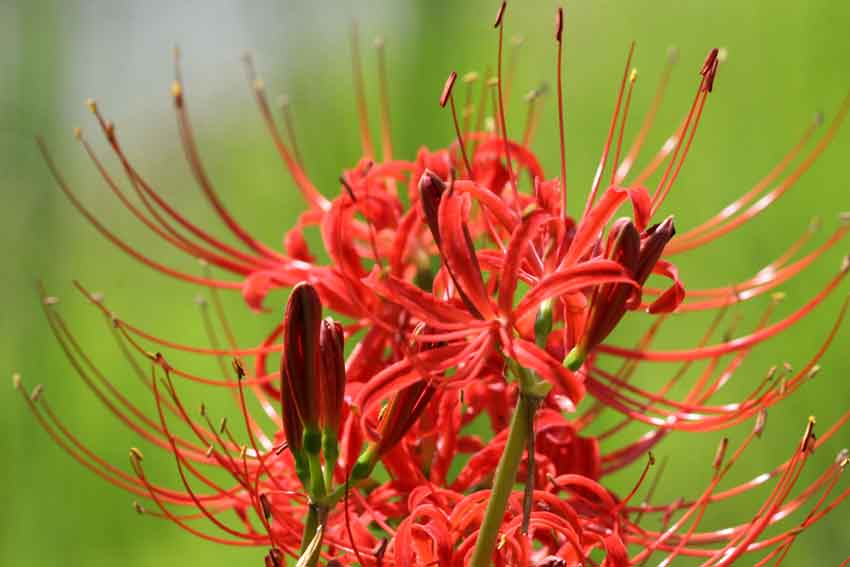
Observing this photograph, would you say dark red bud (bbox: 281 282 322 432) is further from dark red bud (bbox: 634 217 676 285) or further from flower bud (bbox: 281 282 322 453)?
dark red bud (bbox: 634 217 676 285)

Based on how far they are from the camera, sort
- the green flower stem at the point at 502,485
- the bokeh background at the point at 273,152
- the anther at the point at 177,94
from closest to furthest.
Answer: the green flower stem at the point at 502,485, the anther at the point at 177,94, the bokeh background at the point at 273,152

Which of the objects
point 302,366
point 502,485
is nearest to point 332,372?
point 302,366

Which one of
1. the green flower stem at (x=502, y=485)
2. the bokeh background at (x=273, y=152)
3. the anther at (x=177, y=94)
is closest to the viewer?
the green flower stem at (x=502, y=485)

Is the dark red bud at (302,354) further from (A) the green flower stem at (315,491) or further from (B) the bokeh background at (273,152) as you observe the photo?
(B) the bokeh background at (273,152)

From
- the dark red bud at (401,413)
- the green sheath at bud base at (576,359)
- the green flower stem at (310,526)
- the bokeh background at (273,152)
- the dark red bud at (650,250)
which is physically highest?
the bokeh background at (273,152)

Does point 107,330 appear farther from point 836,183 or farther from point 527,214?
point 527,214

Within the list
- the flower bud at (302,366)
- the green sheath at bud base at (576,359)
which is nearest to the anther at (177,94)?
the flower bud at (302,366)

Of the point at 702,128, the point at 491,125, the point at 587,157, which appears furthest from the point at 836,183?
the point at 491,125
